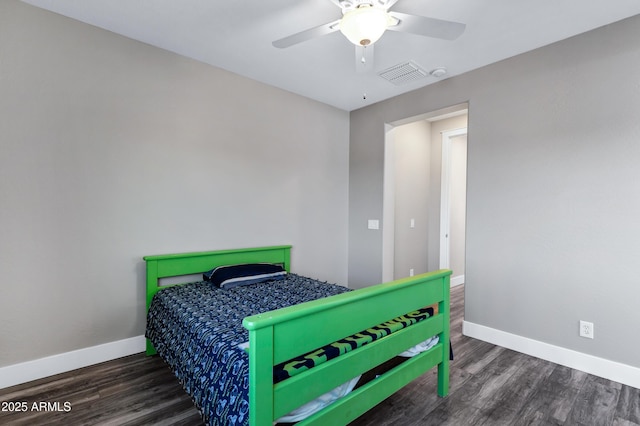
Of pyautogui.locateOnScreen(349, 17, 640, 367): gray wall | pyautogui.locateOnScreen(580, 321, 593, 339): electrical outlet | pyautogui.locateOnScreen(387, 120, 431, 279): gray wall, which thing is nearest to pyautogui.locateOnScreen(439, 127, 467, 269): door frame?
pyautogui.locateOnScreen(387, 120, 431, 279): gray wall

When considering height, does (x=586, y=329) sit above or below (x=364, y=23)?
below

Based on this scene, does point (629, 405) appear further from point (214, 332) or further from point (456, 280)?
point (456, 280)

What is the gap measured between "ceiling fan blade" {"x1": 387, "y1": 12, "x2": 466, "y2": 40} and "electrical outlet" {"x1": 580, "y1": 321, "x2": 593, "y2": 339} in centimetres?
231

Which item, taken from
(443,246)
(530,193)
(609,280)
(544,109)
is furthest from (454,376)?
(443,246)

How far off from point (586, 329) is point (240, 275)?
9.09 feet

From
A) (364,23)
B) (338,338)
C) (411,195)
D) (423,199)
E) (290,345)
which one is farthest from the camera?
(423,199)

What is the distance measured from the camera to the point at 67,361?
2.23 meters

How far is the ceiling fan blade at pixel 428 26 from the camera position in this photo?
1.57 meters

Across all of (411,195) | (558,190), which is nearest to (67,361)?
(558,190)

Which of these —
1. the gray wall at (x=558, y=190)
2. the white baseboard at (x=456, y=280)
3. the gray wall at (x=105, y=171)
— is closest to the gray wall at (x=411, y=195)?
the white baseboard at (x=456, y=280)

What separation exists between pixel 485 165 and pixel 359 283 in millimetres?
2101

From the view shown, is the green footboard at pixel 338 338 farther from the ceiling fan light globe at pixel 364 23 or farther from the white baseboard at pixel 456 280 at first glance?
the white baseboard at pixel 456 280

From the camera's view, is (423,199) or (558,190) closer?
(558,190)

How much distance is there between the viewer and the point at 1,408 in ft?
5.97
